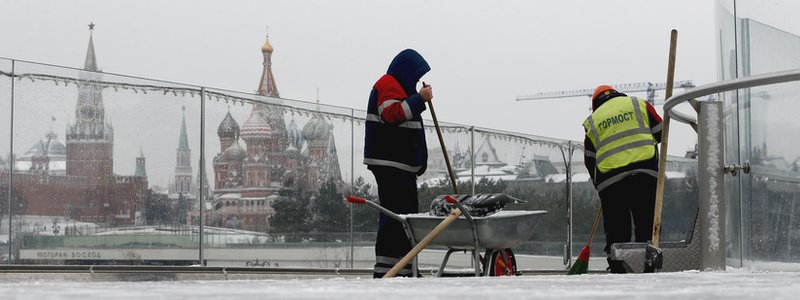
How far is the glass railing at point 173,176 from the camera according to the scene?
800cm

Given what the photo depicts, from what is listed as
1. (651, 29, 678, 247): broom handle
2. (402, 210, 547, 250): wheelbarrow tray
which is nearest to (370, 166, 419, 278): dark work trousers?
(402, 210, 547, 250): wheelbarrow tray

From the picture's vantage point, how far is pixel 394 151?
6.91 m

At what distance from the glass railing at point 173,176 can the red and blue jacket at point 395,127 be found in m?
0.80

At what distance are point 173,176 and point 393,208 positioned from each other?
2.44 metres

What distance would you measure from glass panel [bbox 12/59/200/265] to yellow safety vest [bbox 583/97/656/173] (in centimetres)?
297

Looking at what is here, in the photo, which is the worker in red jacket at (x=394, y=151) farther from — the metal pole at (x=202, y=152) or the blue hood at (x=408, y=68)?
the metal pole at (x=202, y=152)

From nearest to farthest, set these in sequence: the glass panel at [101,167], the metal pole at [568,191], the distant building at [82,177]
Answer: the glass panel at [101,167]
the distant building at [82,177]
the metal pole at [568,191]

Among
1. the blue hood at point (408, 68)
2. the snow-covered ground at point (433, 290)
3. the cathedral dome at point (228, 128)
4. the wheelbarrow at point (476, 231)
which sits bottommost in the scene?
the snow-covered ground at point (433, 290)

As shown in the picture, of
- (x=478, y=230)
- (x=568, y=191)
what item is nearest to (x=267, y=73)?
(x=568, y=191)

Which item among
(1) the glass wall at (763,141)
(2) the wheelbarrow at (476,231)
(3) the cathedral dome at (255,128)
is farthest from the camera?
(3) the cathedral dome at (255,128)

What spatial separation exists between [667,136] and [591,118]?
2.01m

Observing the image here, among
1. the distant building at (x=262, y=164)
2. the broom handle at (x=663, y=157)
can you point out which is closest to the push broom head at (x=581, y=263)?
the broom handle at (x=663, y=157)

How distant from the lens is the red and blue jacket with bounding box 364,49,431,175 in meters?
6.86

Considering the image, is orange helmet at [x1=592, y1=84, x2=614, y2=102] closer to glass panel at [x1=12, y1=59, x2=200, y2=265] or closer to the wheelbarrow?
the wheelbarrow
